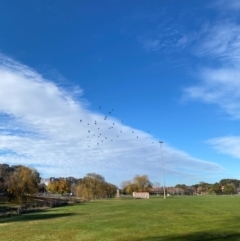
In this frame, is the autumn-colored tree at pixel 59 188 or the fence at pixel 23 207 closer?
the fence at pixel 23 207

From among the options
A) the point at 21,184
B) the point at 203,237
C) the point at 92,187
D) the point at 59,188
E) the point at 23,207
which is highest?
the point at 59,188

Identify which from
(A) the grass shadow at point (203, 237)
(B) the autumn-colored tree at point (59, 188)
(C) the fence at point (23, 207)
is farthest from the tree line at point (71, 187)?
(A) the grass shadow at point (203, 237)

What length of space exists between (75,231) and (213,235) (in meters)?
7.54

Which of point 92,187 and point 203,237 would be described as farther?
point 92,187

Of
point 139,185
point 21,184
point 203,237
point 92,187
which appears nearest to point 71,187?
point 139,185

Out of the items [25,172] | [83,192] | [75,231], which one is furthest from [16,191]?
[75,231]

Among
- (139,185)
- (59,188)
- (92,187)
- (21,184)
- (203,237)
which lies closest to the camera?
(203,237)

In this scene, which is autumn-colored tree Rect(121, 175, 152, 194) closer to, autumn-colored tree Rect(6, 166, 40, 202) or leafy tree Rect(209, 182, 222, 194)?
leafy tree Rect(209, 182, 222, 194)

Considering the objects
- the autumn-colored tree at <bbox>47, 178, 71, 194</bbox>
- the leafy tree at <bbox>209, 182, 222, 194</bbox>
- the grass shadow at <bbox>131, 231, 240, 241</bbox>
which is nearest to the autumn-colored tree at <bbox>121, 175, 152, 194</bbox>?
the autumn-colored tree at <bbox>47, 178, 71, 194</bbox>

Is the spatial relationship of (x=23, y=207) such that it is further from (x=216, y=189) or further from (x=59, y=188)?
(x=216, y=189)

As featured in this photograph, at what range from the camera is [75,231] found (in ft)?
59.3

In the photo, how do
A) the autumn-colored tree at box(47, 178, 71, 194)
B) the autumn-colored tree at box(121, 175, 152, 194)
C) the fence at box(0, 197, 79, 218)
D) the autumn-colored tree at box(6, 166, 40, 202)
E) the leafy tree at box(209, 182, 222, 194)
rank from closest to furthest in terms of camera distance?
1. the fence at box(0, 197, 79, 218)
2. the autumn-colored tree at box(6, 166, 40, 202)
3. the autumn-colored tree at box(47, 178, 71, 194)
4. the autumn-colored tree at box(121, 175, 152, 194)
5. the leafy tree at box(209, 182, 222, 194)

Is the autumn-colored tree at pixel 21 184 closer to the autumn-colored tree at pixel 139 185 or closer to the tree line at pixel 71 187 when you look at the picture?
the tree line at pixel 71 187

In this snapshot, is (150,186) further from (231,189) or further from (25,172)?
(25,172)
